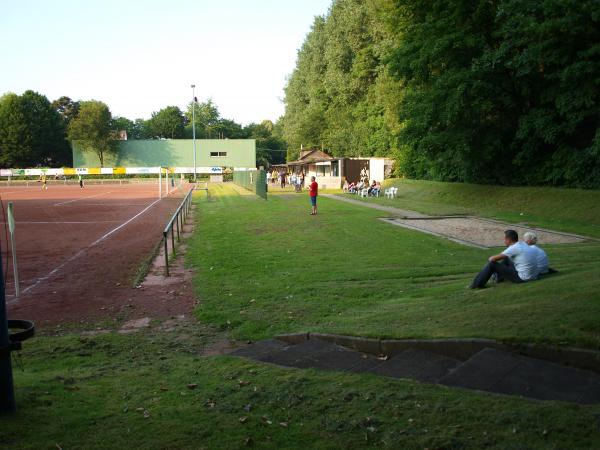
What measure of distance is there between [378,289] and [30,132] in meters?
84.8

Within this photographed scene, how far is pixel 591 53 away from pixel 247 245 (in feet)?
46.7

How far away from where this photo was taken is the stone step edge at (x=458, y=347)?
4.33 meters

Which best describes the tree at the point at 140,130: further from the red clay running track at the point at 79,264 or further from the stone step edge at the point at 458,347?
the stone step edge at the point at 458,347

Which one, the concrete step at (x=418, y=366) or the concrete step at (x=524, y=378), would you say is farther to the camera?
the concrete step at (x=418, y=366)

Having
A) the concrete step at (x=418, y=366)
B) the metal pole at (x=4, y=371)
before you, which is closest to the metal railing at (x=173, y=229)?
the concrete step at (x=418, y=366)

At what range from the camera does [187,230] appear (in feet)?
61.5

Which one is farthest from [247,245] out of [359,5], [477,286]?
[359,5]

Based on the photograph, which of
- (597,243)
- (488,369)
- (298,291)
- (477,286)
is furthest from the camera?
(597,243)

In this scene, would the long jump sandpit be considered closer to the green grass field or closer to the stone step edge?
the green grass field

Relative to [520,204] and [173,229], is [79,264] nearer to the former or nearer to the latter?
[173,229]

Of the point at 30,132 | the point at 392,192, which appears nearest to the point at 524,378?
the point at 392,192

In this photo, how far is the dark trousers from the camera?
7.84 m

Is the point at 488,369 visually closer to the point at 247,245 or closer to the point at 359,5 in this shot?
the point at 247,245

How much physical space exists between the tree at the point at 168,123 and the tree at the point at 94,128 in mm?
31511
